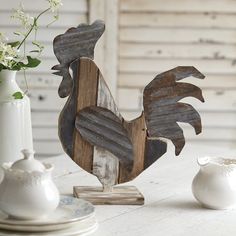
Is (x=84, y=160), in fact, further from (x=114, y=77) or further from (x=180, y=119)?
(x=114, y=77)

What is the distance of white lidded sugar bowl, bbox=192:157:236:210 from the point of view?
181 cm

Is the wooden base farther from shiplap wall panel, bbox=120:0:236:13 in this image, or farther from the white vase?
shiplap wall panel, bbox=120:0:236:13

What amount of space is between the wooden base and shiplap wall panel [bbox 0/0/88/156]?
1.79 metres

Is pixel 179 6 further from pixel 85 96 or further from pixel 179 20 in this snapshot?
pixel 85 96

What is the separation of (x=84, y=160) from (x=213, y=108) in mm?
1958

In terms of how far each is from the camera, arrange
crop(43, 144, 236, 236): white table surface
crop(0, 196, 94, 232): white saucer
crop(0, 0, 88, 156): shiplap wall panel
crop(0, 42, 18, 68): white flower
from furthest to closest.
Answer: crop(0, 0, 88, 156): shiplap wall panel → crop(0, 42, 18, 68): white flower → crop(43, 144, 236, 236): white table surface → crop(0, 196, 94, 232): white saucer

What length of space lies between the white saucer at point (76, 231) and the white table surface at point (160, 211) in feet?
0.07

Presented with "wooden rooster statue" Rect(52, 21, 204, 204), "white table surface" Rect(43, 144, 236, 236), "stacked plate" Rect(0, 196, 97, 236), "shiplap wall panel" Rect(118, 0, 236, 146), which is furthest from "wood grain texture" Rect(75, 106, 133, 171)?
"shiplap wall panel" Rect(118, 0, 236, 146)

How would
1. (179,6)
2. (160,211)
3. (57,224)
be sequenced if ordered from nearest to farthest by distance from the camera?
(57,224), (160,211), (179,6)

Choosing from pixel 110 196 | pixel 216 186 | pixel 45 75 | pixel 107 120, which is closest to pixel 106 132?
pixel 107 120

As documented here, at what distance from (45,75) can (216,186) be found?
→ 6.67 feet

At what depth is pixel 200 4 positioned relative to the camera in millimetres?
3676

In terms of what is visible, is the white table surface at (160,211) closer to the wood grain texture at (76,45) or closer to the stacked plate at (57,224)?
the stacked plate at (57,224)

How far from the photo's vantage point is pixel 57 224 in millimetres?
1536
